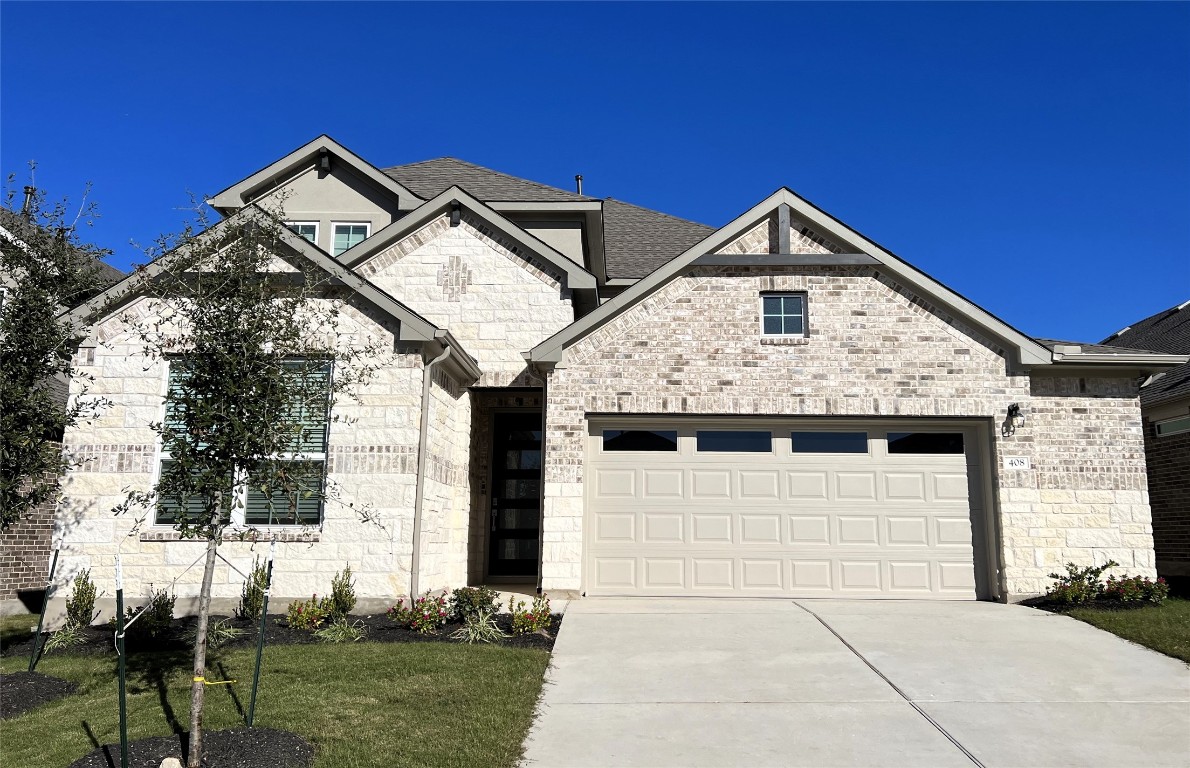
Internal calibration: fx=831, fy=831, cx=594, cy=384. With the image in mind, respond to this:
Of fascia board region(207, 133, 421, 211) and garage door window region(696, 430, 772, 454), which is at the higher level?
fascia board region(207, 133, 421, 211)

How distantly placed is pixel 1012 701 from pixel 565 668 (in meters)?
3.79

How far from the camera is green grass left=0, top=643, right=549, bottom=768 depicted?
5.63 m

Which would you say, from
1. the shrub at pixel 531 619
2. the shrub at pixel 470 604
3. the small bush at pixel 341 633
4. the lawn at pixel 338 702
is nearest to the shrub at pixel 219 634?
the lawn at pixel 338 702

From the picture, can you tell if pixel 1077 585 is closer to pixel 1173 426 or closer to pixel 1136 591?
pixel 1136 591

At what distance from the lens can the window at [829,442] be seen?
12023 mm

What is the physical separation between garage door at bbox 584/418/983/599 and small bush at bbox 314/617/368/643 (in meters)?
3.76

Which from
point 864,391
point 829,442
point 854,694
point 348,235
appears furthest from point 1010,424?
point 348,235

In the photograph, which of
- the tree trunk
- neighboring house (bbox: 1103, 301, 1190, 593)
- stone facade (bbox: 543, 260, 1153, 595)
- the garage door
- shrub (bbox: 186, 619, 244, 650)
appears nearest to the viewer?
the tree trunk

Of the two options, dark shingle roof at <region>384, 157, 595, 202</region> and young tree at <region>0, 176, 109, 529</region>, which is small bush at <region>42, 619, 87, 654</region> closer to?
young tree at <region>0, 176, 109, 529</region>

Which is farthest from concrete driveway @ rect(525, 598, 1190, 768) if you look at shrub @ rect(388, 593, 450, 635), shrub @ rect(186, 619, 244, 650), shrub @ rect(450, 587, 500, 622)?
shrub @ rect(186, 619, 244, 650)

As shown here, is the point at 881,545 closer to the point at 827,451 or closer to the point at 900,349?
the point at 827,451

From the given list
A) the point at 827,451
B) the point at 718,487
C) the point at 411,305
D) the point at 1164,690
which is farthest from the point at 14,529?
the point at 1164,690

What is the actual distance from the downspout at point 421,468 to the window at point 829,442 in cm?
519

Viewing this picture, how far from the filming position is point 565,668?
770cm
